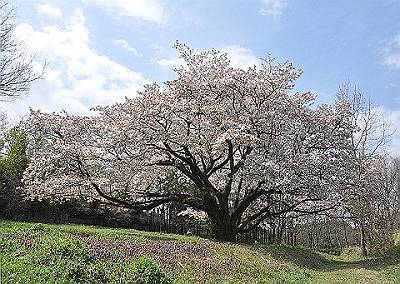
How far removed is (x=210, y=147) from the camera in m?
21.9

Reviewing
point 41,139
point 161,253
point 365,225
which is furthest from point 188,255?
point 365,225

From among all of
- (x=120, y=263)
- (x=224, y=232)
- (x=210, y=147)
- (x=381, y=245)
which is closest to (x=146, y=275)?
(x=120, y=263)

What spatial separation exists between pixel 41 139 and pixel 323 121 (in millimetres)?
16246

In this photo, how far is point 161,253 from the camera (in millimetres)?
12977

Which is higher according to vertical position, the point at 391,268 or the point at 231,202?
the point at 231,202

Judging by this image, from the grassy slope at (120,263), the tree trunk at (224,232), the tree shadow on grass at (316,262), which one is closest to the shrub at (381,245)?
the tree shadow on grass at (316,262)

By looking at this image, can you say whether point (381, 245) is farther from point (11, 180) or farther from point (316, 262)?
point (11, 180)

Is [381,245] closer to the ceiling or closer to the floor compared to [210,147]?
closer to the floor

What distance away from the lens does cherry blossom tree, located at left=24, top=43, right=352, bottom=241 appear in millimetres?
21266

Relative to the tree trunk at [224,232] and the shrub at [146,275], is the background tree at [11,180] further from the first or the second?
the shrub at [146,275]

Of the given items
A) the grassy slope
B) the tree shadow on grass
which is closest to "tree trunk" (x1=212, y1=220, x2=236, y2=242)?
the tree shadow on grass

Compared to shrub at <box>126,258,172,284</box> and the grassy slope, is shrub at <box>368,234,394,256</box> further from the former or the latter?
shrub at <box>126,258,172,284</box>

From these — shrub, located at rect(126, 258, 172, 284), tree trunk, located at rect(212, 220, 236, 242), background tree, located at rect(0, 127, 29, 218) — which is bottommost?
shrub, located at rect(126, 258, 172, 284)

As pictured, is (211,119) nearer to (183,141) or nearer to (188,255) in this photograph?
(183,141)
